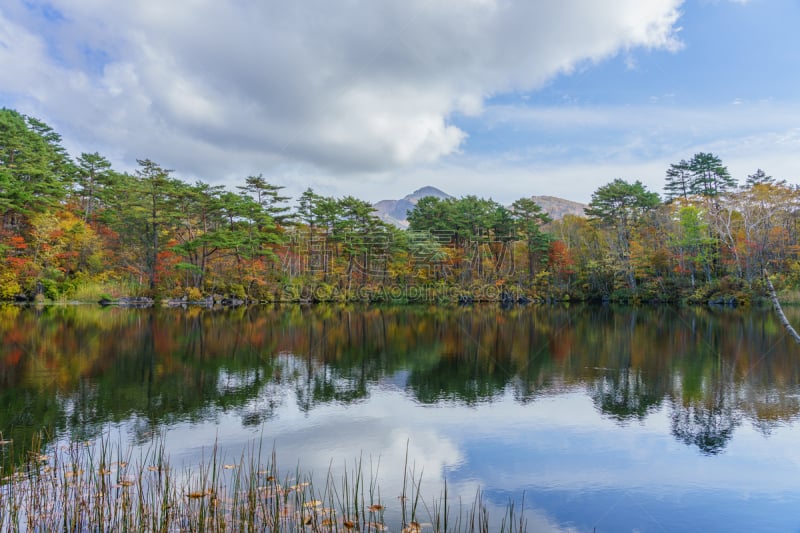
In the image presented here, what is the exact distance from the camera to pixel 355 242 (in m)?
35.7

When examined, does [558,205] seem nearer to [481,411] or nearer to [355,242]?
[355,242]

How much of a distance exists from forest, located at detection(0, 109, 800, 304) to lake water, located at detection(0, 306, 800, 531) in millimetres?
15854

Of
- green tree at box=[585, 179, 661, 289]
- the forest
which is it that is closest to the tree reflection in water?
the forest

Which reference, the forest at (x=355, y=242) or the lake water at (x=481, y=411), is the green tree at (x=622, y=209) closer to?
the forest at (x=355, y=242)

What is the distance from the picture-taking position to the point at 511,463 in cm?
612

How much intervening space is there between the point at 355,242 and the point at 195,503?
31614 mm

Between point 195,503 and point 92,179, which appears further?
point 92,179

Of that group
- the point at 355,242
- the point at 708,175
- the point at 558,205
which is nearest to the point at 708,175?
the point at 708,175

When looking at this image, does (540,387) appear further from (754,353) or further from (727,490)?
(754,353)

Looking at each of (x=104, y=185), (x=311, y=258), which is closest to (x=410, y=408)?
(x=311, y=258)

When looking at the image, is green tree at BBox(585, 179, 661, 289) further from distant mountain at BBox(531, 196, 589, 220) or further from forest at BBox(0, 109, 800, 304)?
distant mountain at BBox(531, 196, 589, 220)

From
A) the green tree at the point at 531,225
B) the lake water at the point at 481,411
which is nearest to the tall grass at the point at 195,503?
the lake water at the point at 481,411

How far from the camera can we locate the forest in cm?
2891

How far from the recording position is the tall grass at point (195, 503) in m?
3.88
